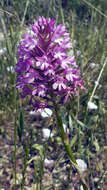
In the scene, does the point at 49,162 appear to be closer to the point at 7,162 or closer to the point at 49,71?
the point at 7,162

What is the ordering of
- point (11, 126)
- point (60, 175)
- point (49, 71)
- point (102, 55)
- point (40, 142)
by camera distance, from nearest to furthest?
1. point (49, 71)
2. point (60, 175)
3. point (40, 142)
4. point (11, 126)
5. point (102, 55)

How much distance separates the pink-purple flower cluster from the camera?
0.95m

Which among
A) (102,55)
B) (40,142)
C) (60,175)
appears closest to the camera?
(60,175)

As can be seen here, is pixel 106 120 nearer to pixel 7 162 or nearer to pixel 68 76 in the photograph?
pixel 7 162

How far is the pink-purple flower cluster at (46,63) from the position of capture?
95cm

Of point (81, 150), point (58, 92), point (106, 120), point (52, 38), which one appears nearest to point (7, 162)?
point (81, 150)

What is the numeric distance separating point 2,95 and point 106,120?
0.92 metres

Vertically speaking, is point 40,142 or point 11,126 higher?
point 11,126

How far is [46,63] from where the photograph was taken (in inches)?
36.5

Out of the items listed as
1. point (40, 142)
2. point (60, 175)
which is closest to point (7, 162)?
point (40, 142)

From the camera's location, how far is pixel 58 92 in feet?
3.34

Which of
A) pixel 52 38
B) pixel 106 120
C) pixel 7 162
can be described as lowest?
pixel 7 162

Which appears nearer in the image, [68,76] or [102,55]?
[68,76]

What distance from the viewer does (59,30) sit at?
39.2 inches
